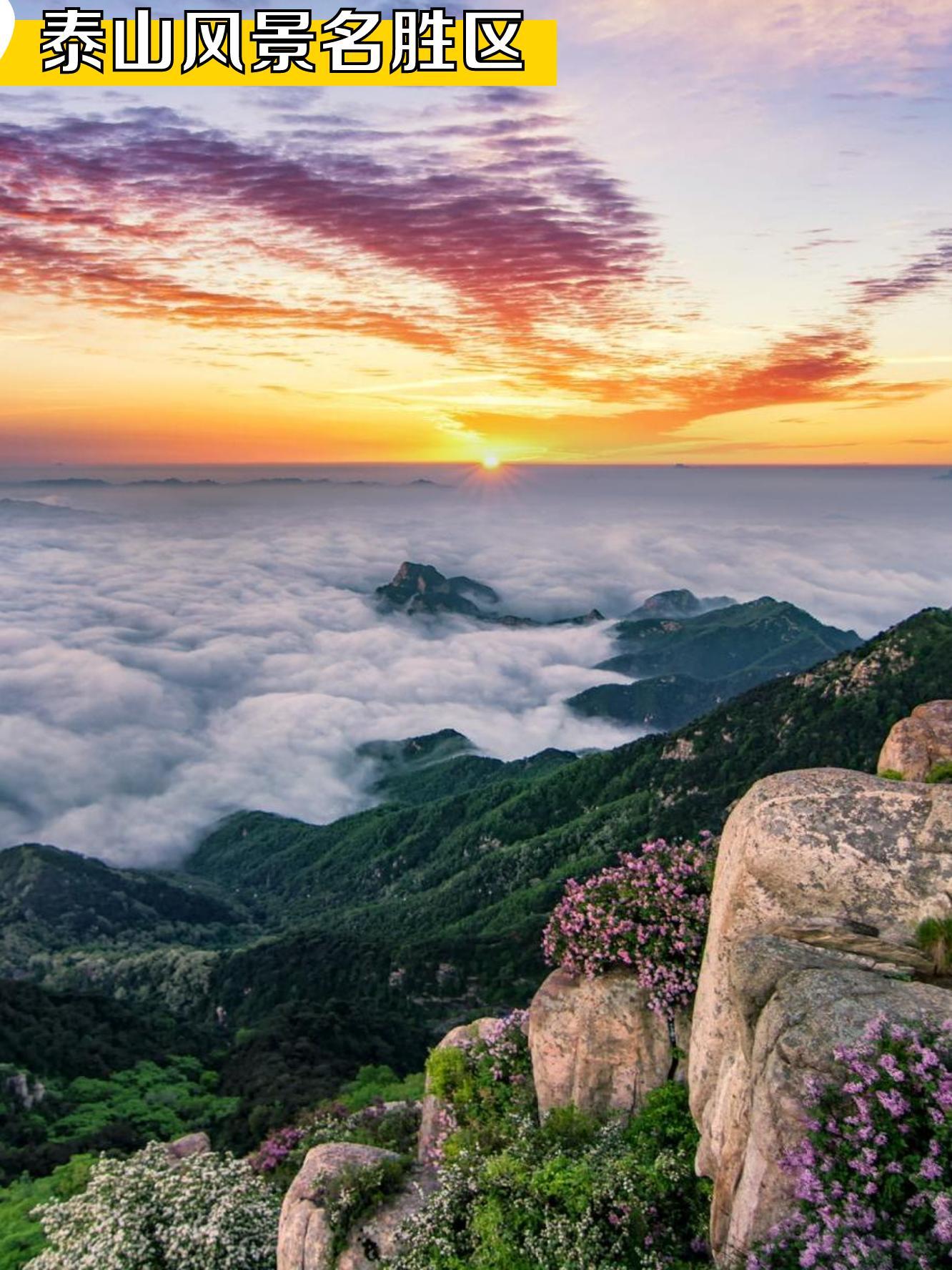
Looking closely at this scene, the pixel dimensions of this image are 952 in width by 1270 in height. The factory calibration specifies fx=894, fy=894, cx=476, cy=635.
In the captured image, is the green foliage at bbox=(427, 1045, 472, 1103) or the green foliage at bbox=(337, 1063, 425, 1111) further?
the green foliage at bbox=(337, 1063, 425, 1111)

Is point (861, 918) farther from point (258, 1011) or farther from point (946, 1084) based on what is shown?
point (258, 1011)

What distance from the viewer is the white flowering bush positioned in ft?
67.1

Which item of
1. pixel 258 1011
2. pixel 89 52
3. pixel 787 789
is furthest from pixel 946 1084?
pixel 258 1011

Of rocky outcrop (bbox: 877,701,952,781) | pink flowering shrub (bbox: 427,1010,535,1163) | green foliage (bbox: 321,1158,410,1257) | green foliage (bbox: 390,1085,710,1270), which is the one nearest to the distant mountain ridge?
pink flowering shrub (bbox: 427,1010,535,1163)

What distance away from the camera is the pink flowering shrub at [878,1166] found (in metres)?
8.71

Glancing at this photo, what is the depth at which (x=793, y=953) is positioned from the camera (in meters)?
12.3

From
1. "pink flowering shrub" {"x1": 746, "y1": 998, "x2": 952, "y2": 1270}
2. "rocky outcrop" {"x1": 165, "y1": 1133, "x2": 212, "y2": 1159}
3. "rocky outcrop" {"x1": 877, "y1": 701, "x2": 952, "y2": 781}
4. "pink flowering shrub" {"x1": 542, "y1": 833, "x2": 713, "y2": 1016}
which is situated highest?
"pink flowering shrub" {"x1": 746, "y1": 998, "x2": 952, "y2": 1270}

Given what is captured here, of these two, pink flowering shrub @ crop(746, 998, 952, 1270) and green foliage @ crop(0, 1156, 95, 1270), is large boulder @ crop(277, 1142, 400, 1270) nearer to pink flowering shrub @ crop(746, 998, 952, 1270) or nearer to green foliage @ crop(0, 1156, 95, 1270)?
green foliage @ crop(0, 1156, 95, 1270)

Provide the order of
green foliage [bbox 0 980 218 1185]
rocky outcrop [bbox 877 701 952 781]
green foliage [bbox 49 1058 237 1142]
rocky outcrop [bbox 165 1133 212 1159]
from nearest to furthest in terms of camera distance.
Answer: rocky outcrop [bbox 877 701 952 781]
rocky outcrop [bbox 165 1133 212 1159]
green foliage [bbox 0 980 218 1185]
green foliage [bbox 49 1058 237 1142]

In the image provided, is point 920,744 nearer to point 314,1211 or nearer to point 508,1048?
point 508,1048

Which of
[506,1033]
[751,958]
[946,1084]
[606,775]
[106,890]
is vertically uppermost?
[946,1084]

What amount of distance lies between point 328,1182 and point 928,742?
25.3 meters

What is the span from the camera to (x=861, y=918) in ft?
42.7

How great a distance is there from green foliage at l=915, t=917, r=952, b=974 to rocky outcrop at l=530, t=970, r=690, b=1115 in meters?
6.66
